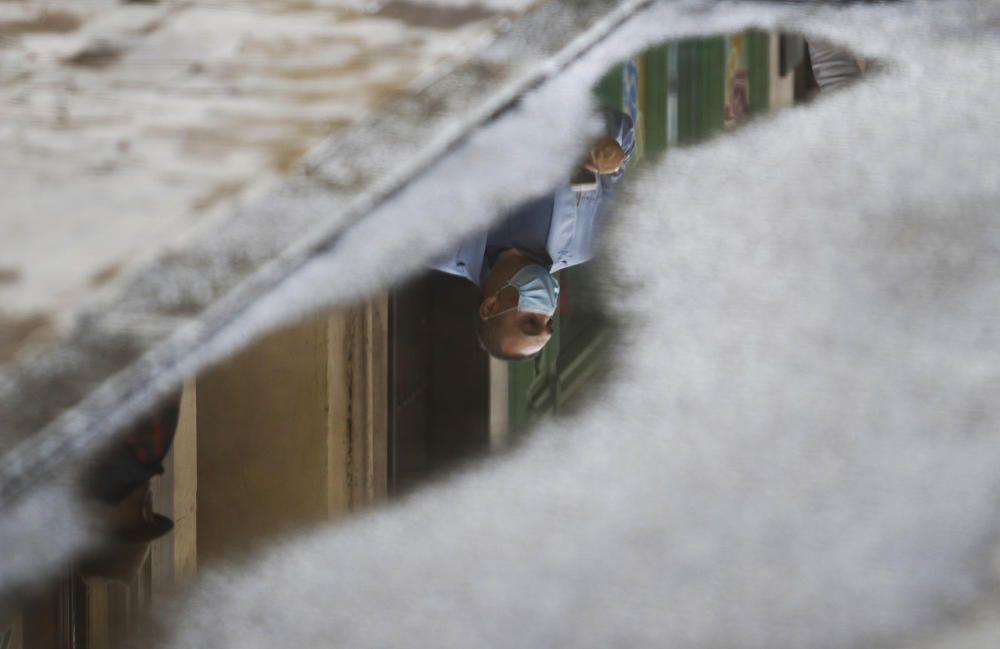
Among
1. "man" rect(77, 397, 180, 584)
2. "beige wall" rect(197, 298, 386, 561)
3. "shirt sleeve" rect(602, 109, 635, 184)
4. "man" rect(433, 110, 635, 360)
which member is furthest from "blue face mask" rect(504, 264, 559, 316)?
"man" rect(77, 397, 180, 584)

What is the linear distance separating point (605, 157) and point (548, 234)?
0.22 metres

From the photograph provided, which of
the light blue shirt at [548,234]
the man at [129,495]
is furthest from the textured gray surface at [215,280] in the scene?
the light blue shirt at [548,234]

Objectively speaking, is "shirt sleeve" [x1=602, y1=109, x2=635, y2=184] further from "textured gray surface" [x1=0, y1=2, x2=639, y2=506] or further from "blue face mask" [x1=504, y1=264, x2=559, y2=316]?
"blue face mask" [x1=504, y1=264, x2=559, y2=316]

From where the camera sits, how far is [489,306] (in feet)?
5.62

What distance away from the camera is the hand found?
6.47 ft

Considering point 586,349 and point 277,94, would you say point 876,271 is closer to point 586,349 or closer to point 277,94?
point 586,349

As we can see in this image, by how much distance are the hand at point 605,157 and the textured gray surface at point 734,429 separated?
0.16ft

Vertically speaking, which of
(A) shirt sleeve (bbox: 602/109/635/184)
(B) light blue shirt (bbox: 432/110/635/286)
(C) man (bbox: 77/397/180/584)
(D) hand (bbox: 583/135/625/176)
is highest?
(A) shirt sleeve (bbox: 602/109/635/184)

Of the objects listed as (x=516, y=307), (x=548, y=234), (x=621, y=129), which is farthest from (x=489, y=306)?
(x=621, y=129)

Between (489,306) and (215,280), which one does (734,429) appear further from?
(215,280)

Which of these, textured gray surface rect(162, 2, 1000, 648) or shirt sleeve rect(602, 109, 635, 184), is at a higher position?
shirt sleeve rect(602, 109, 635, 184)

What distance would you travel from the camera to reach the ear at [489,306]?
1.70 m

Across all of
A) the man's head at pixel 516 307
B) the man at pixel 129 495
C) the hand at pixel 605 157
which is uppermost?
the hand at pixel 605 157

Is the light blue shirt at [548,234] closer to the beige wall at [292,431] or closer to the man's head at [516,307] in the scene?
the man's head at [516,307]
